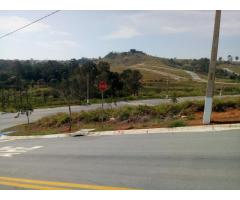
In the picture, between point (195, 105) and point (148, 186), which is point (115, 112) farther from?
point (148, 186)

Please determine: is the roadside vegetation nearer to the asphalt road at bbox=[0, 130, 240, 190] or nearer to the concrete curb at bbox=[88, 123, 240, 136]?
the concrete curb at bbox=[88, 123, 240, 136]

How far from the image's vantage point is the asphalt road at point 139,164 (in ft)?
20.5

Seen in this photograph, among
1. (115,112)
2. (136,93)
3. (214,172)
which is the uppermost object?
(214,172)

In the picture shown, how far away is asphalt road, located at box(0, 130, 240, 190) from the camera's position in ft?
20.5

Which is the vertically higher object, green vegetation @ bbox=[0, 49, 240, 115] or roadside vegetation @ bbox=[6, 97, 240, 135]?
roadside vegetation @ bbox=[6, 97, 240, 135]

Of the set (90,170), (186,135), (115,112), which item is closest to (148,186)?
(90,170)

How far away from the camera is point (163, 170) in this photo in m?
6.94

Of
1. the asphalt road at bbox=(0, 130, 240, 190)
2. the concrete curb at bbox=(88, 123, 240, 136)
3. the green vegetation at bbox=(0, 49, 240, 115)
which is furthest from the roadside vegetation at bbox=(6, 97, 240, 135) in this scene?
the green vegetation at bbox=(0, 49, 240, 115)

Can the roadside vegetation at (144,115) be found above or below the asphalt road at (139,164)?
below

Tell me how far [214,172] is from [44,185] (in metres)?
3.27

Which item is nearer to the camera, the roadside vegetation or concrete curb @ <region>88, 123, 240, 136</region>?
concrete curb @ <region>88, 123, 240, 136</region>

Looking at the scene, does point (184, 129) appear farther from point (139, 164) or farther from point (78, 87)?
point (78, 87)

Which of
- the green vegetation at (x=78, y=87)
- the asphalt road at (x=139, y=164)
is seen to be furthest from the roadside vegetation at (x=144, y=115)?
the green vegetation at (x=78, y=87)

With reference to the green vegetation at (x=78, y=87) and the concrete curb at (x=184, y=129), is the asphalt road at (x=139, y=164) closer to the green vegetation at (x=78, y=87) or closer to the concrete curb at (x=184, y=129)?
the concrete curb at (x=184, y=129)
